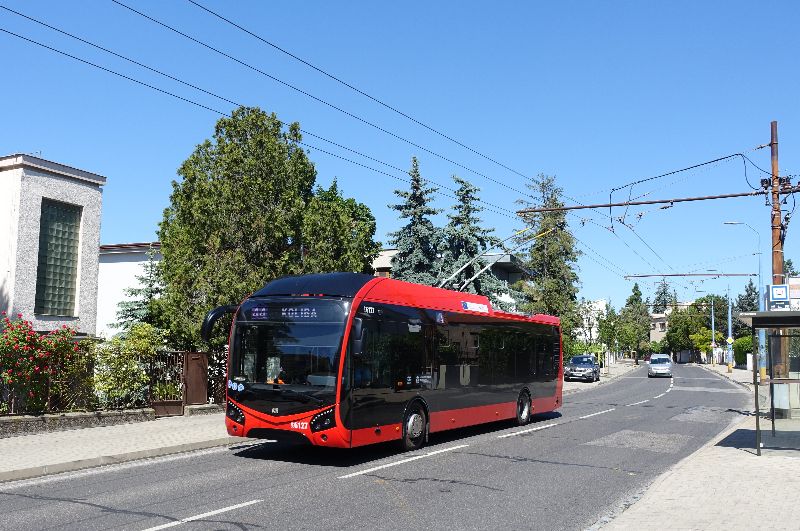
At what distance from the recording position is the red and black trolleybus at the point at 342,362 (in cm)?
1182

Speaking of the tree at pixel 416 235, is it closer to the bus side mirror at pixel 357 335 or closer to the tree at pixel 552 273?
the tree at pixel 552 273

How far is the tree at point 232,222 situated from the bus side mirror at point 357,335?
895 cm

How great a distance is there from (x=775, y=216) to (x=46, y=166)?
21.4m

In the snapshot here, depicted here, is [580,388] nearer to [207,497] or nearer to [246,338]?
[246,338]

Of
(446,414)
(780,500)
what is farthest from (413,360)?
(780,500)

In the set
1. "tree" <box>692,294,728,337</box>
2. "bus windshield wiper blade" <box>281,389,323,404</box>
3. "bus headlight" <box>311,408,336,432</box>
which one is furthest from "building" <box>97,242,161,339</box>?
"tree" <box>692,294,728,337</box>

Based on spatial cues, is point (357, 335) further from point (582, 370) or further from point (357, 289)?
point (582, 370)

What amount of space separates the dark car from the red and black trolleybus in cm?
3442

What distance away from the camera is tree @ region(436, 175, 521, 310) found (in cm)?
4053

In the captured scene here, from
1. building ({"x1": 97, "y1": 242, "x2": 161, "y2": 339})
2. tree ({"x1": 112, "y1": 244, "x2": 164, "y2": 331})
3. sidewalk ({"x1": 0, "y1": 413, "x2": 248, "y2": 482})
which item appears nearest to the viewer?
sidewalk ({"x1": 0, "y1": 413, "x2": 248, "y2": 482})

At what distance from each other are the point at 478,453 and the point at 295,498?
17.5 feet

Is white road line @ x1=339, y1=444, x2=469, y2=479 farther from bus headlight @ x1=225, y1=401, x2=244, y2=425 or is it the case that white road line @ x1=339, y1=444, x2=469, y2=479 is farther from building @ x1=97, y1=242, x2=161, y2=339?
building @ x1=97, y1=242, x2=161, y2=339

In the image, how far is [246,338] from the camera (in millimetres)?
12680

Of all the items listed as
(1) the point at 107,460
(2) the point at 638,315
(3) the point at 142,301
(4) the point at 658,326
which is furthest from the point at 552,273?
(4) the point at 658,326
